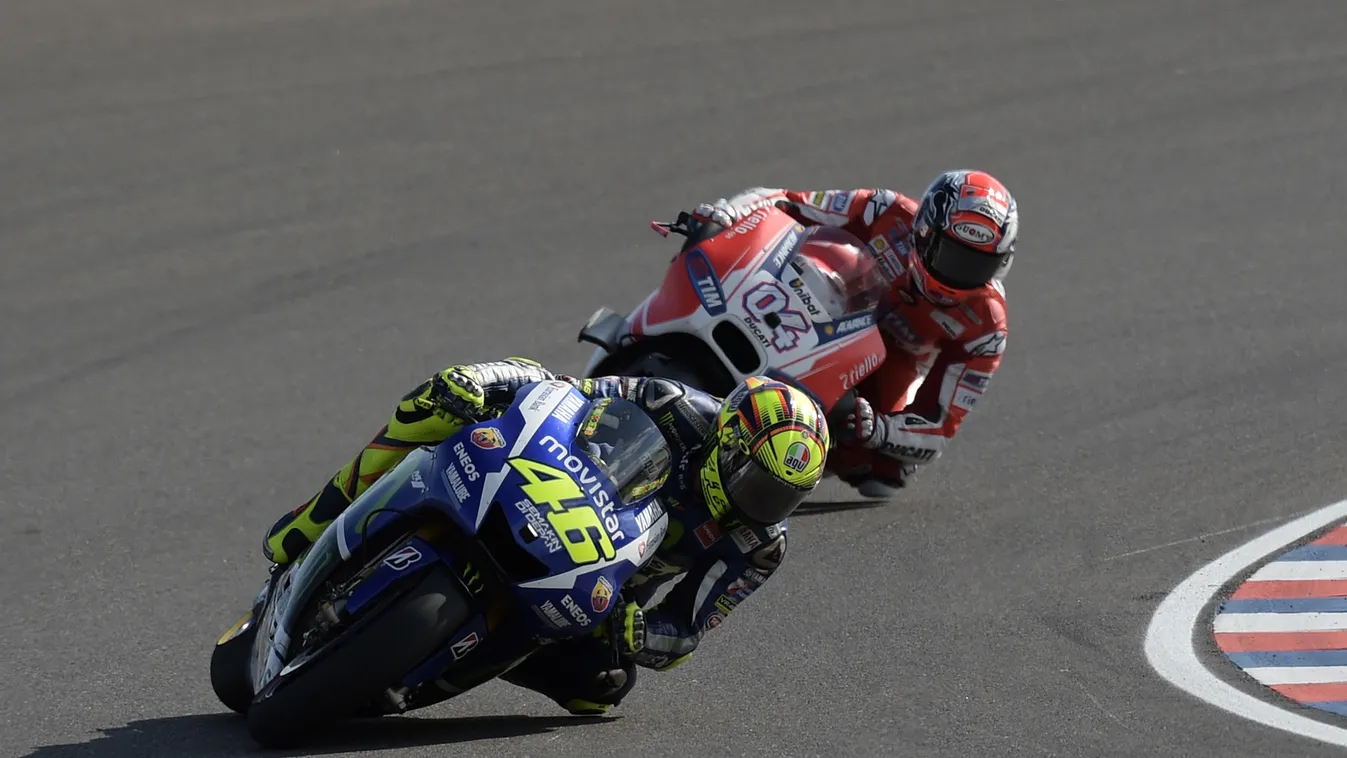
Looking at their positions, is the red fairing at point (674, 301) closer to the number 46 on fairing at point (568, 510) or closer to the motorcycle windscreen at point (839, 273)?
the motorcycle windscreen at point (839, 273)

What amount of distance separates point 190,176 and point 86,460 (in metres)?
4.02

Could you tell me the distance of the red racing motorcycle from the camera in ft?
26.7

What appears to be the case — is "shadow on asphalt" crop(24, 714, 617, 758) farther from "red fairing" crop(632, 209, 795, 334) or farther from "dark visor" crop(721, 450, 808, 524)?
"red fairing" crop(632, 209, 795, 334)

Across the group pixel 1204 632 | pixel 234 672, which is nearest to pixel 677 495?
pixel 234 672

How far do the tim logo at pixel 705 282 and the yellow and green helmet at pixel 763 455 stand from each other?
2.33m

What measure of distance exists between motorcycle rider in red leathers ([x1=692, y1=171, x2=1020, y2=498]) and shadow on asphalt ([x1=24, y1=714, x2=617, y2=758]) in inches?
112

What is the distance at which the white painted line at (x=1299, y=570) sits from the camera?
7688mm

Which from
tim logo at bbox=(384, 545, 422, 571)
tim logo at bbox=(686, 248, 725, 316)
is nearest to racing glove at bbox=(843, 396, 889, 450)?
tim logo at bbox=(686, 248, 725, 316)

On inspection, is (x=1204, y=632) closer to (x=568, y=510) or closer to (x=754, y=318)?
(x=754, y=318)

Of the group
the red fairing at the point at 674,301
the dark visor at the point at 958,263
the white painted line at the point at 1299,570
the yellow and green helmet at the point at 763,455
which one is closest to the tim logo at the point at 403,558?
the yellow and green helmet at the point at 763,455

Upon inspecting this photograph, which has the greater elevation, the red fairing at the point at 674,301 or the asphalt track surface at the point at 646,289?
the red fairing at the point at 674,301

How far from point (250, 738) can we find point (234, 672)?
339 millimetres

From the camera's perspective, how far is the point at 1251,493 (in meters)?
8.87

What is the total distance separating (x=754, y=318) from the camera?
8172 millimetres
